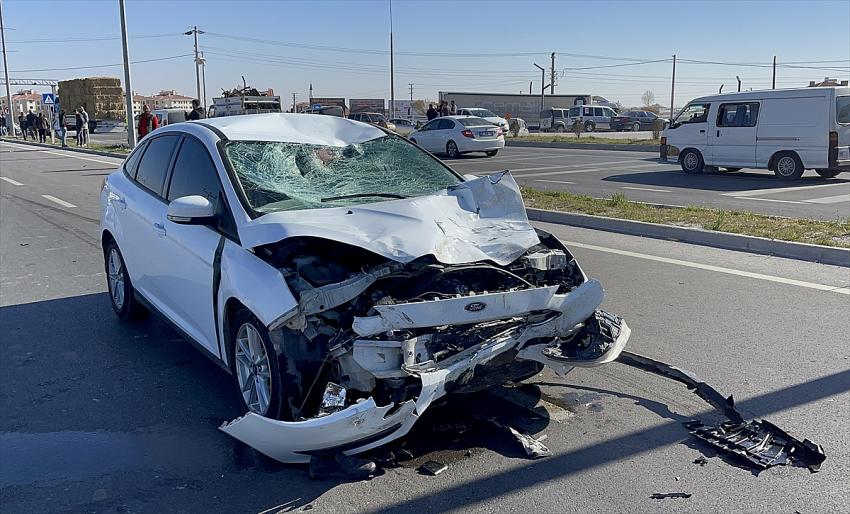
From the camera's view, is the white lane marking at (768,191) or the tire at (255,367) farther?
the white lane marking at (768,191)

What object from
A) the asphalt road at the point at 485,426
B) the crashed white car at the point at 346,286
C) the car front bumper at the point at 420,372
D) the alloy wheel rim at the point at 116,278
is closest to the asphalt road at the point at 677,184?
the asphalt road at the point at 485,426

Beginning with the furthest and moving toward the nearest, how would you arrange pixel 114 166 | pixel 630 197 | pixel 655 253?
pixel 114 166 < pixel 630 197 < pixel 655 253

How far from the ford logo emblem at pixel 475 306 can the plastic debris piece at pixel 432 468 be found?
0.81 m

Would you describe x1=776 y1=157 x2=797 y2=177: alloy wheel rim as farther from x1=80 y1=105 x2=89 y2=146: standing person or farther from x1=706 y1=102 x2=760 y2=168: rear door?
x1=80 y1=105 x2=89 y2=146: standing person

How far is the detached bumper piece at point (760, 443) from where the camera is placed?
3809mm

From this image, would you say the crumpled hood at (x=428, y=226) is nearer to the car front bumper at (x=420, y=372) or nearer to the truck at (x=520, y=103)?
the car front bumper at (x=420, y=372)

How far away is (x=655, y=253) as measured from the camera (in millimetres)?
9062

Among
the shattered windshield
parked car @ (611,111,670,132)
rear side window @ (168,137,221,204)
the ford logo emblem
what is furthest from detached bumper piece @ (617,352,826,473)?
parked car @ (611,111,670,132)

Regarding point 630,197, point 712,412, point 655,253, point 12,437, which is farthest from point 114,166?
point 712,412

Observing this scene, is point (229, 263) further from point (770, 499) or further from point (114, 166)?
point (114, 166)

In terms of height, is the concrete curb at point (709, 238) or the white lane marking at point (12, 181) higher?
the white lane marking at point (12, 181)

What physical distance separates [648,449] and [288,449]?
188 cm

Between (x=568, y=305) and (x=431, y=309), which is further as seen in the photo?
(x=568, y=305)

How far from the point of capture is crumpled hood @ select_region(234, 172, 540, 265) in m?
3.92
